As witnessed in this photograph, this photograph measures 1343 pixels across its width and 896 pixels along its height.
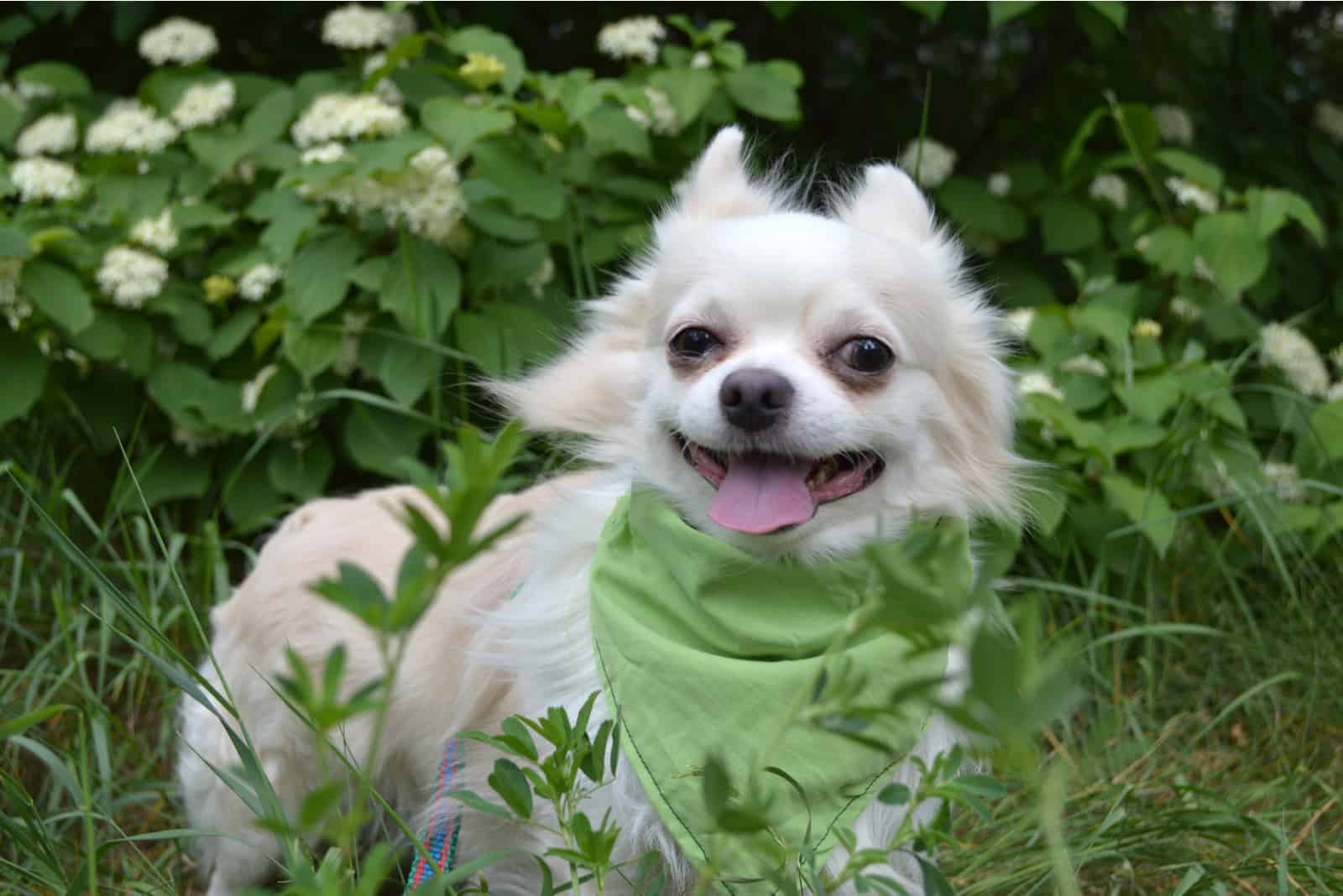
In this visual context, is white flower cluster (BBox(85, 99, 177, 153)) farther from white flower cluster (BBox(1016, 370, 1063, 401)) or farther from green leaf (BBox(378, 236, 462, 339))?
white flower cluster (BBox(1016, 370, 1063, 401))

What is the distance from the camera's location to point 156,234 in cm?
375

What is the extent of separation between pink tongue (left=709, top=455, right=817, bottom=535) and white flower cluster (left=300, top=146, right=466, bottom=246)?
69.9 inches

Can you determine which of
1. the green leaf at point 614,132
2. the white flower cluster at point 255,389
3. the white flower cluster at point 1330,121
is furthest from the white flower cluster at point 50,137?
the white flower cluster at point 1330,121

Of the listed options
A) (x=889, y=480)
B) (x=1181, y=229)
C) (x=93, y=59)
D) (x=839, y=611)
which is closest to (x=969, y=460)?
(x=889, y=480)

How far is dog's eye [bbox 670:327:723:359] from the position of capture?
2297mm

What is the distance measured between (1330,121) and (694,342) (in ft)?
12.2

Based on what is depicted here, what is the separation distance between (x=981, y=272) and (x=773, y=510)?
2.59 metres

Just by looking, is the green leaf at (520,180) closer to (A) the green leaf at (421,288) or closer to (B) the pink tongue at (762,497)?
(A) the green leaf at (421,288)

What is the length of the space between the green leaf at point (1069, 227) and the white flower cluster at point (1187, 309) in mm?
365

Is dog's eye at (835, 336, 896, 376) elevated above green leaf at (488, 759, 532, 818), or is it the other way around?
green leaf at (488, 759, 532, 818)

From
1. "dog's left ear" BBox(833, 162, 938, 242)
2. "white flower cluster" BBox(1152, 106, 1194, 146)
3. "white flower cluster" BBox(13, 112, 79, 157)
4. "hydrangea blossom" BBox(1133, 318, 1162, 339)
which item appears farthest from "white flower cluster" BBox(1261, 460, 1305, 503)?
"white flower cluster" BBox(13, 112, 79, 157)

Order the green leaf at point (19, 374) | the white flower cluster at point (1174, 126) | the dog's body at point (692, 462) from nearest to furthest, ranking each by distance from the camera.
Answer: the dog's body at point (692, 462) → the green leaf at point (19, 374) → the white flower cluster at point (1174, 126)

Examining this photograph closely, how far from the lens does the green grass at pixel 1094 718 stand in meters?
2.51

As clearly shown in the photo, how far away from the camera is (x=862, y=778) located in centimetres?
214
